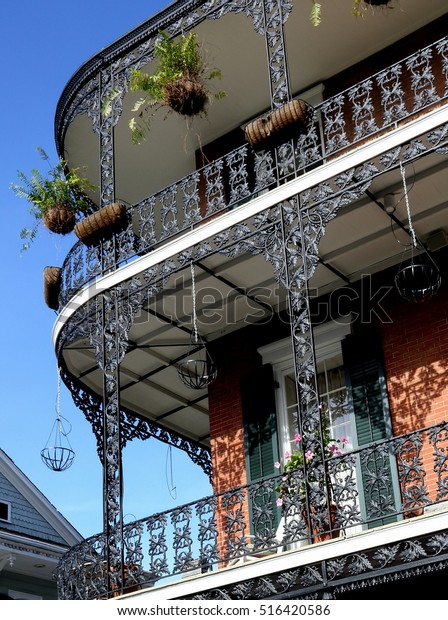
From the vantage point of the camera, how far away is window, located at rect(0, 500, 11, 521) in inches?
683

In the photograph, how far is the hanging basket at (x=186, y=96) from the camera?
12.0m

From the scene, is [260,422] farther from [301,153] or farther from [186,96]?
[186,96]

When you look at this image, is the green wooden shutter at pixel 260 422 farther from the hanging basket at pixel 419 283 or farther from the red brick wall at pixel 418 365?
the hanging basket at pixel 419 283

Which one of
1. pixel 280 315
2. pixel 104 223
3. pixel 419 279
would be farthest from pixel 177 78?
pixel 419 279

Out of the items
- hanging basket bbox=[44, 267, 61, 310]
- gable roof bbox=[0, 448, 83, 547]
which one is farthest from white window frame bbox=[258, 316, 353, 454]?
gable roof bbox=[0, 448, 83, 547]

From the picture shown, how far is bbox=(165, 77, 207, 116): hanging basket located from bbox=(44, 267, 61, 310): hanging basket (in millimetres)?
2791

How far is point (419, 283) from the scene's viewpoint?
36.2 feet

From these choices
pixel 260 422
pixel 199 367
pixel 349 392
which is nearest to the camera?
pixel 349 392

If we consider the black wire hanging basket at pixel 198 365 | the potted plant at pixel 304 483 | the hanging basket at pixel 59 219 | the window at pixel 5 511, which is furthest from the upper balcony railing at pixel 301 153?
the window at pixel 5 511

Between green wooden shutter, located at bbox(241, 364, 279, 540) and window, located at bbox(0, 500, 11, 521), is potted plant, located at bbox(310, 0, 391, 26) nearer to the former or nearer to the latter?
green wooden shutter, located at bbox(241, 364, 279, 540)

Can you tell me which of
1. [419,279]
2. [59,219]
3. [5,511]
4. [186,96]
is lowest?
[5,511]

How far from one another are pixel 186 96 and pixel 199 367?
375cm

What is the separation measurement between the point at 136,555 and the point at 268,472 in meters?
2.19

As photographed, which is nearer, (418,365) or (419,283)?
(419,283)
